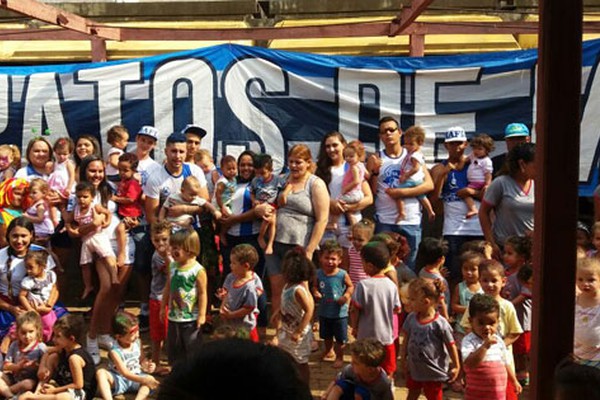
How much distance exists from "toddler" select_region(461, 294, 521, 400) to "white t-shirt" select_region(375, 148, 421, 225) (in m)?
2.27

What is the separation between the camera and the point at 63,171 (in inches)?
297

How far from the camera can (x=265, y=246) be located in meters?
7.00

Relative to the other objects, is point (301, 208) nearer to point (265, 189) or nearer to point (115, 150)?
point (265, 189)

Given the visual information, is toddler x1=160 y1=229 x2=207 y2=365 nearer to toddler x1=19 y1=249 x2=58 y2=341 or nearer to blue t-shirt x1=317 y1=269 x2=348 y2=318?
blue t-shirt x1=317 y1=269 x2=348 y2=318

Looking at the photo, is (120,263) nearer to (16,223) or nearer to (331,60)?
(16,223)

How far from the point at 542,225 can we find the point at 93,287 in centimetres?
471

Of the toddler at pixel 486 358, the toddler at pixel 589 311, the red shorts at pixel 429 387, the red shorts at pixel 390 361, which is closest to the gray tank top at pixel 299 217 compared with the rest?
the red shorts at pixel 390 361

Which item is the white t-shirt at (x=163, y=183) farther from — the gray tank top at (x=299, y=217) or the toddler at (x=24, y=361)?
the toddler at (x=24, y=361)

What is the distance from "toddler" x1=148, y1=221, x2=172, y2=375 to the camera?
6566mm

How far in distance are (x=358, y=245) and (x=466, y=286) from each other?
0.90m

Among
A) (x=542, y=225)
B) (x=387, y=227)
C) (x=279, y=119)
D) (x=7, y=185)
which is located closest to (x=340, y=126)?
(x=279, y=119)

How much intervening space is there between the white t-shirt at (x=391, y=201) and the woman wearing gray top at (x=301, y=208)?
2.59 ft

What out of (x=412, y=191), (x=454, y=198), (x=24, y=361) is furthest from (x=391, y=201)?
(x=24, y=361)

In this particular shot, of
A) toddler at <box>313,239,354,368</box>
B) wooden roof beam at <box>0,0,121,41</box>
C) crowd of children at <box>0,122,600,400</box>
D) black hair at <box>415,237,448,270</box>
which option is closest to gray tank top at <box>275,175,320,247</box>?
crowd of children at <box>0,122,600,400</box>
